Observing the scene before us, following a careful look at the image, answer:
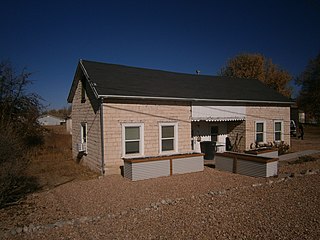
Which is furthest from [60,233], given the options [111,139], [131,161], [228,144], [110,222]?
[228,144]

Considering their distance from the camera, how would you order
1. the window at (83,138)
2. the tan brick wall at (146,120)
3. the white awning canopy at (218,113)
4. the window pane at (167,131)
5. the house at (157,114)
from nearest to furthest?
the tan brick wall at (146,120), the house at (157,114), the window pane at (167,131), the window at (83,138), the white awning canopy at (218,113)

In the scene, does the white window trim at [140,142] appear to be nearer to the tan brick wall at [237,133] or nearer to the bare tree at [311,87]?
the tan brick wall at [237,133]

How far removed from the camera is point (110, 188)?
8.72 meters

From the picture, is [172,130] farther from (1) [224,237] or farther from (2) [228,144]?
(1) [224,237]

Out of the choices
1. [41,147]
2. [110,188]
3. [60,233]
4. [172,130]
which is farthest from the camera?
[41,147]

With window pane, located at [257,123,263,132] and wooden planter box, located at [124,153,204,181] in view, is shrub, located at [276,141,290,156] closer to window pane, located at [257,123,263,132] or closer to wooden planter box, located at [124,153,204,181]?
window pane, located at [257,123,263,132]

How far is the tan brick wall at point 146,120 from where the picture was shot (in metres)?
10.9

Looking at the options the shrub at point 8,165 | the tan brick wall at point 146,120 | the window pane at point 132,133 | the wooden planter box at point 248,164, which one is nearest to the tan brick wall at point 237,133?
the tan brick wall at point 146,120

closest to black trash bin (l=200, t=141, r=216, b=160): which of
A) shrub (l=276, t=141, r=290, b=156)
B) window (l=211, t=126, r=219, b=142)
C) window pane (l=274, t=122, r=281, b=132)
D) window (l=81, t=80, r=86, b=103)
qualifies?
window (l=211, t=126, r=219, b=142)

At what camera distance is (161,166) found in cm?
1031

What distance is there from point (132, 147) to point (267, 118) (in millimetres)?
11042

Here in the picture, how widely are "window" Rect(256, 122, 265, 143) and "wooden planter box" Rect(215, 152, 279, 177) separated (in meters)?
6.81

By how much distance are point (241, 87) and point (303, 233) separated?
15506mm

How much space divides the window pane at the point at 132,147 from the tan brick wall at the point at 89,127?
1.34 meters
